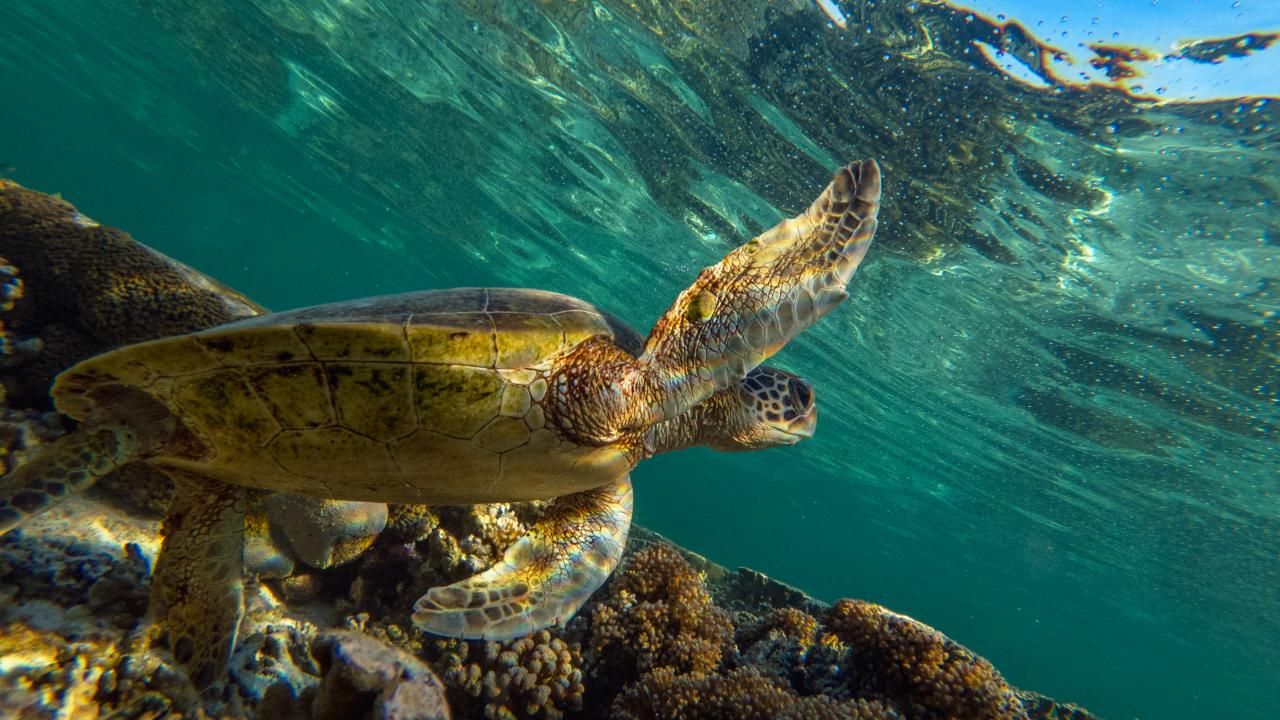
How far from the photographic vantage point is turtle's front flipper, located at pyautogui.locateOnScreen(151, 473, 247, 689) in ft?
8.16

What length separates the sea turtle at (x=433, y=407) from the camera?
2.25 metres

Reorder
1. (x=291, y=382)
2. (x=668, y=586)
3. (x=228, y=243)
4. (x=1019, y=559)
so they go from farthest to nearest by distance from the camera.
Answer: (x=228, y=243)
(x=1019, y=559)
(x=668, y=586)
(x=291, y=382)

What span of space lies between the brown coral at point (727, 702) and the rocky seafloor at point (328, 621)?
0.04 feet

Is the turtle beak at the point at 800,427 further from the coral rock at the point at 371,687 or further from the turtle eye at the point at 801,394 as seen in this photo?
the coral rock at the point at 371,687

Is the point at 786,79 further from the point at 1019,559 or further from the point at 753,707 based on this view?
the point at 1019,559

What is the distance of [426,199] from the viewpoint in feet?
74.6

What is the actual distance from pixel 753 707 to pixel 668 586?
3.96 ft

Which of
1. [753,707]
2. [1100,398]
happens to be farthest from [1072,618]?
[753,707]

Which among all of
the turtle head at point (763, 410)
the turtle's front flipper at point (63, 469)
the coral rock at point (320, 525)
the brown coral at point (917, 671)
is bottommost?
the coral rock at point (320, 525)

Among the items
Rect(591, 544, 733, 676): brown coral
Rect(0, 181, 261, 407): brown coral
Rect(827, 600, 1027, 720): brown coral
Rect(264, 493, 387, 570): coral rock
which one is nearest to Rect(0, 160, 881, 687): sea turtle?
Rect(264, 493, 387, 570): coral rock

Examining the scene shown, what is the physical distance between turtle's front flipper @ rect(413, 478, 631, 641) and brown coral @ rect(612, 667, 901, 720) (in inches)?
27.1

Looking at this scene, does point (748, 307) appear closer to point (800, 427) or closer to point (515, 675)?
point (800, 427)

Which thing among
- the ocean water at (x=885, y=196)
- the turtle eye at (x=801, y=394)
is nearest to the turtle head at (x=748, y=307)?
the turtle eye at (x=801, y=394)

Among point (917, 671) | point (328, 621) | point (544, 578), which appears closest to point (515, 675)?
point (544, 578)
